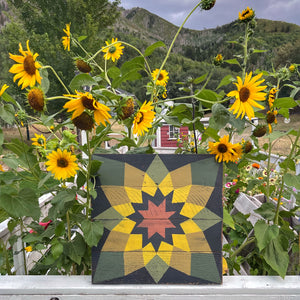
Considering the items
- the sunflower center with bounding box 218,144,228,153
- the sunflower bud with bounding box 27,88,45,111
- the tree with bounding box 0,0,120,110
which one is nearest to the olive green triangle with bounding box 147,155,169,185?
the sunflower center with bounding box 218,144,228,153

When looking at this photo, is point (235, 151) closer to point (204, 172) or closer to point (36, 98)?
point (204, 172)

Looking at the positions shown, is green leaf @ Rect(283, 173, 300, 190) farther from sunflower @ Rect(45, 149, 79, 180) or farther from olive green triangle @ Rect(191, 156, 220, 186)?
sunflower @ Rect(45, 149, 79, 180)

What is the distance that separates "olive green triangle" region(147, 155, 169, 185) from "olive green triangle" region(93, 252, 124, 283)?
0.47 ft

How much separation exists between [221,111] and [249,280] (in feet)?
0.93

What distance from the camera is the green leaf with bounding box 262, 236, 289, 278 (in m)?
0.44

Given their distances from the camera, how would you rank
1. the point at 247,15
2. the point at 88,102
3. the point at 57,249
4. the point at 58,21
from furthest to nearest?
the point at 58,21
the point at 247,15
the point at 57,249
the point at 88,102

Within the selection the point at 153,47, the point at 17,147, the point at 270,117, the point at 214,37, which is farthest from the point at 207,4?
the point at 214,37

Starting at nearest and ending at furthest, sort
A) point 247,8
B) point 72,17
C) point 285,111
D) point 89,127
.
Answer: point 89,127, point 285,111, point 247,8, point 72,17

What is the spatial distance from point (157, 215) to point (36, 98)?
274mm

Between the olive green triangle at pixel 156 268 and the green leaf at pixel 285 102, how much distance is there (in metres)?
0.35

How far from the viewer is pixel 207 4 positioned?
0.50 m

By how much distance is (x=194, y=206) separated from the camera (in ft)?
1.47

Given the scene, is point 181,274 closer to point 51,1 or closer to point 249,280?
point 249,280

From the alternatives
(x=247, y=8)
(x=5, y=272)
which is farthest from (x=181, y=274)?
(x=247, y=8)
